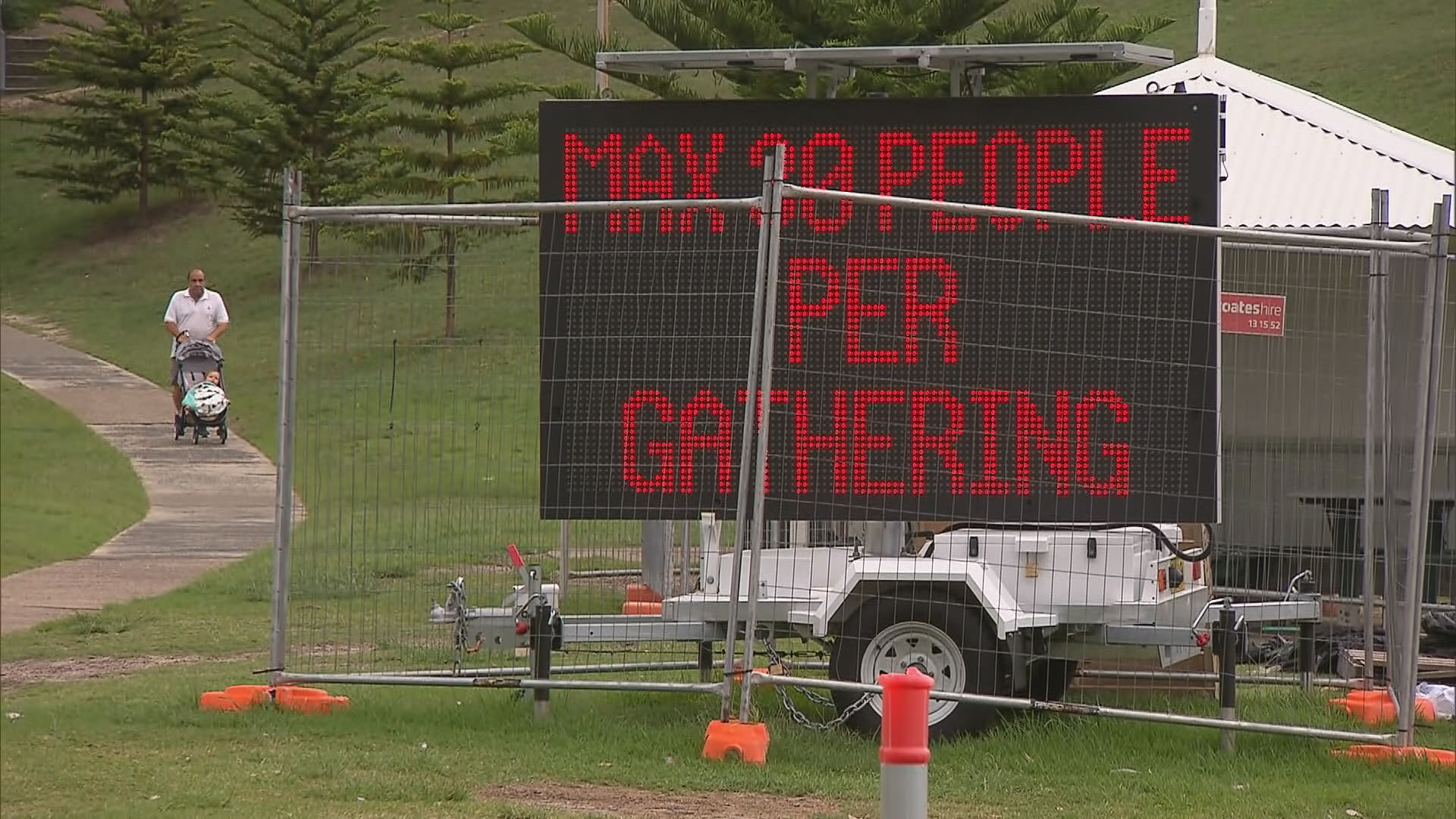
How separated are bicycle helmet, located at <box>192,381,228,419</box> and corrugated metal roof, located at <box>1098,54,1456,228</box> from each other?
393 inches

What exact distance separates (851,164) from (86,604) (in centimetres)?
349

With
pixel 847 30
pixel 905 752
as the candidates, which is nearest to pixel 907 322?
pixel 905 752

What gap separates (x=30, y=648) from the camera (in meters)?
9.59

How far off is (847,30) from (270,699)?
1380 centimetres

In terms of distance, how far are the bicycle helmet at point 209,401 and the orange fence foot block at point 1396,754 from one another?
1448cm

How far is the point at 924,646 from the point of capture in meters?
8.26

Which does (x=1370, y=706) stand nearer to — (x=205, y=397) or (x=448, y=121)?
(x=205, y=397)

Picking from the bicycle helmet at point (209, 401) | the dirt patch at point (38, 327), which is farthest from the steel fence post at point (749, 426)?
the dirt patch at point (38, 327)

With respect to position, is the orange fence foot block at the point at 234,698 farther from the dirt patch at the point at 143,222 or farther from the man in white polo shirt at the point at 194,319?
the dirt patch at the point at 143,222

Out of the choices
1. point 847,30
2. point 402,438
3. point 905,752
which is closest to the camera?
point 905,752

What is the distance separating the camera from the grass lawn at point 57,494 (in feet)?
12.8

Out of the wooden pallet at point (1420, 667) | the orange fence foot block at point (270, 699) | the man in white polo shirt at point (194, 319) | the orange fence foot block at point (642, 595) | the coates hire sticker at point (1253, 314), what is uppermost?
the man in white polo shirt at point (194, 319)

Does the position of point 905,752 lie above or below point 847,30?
below

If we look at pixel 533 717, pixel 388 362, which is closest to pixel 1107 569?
pixel 533 717
